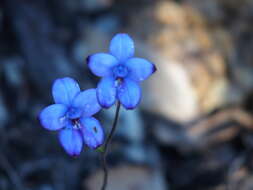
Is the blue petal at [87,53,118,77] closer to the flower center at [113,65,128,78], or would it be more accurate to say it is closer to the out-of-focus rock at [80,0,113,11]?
the flower center at [113,65,128,78]

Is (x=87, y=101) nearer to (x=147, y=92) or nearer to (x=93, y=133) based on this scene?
(x=93, y=133)

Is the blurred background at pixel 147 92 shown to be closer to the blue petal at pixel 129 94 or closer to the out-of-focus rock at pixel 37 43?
the out-of-focus rock at pixel 37 43

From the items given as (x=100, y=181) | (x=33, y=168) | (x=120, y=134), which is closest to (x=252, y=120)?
(x=120, y=134)

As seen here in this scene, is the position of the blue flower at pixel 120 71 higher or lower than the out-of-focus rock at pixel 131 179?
higher

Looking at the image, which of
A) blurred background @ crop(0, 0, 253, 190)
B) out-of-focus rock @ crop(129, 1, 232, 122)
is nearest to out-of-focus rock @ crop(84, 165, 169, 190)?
blurred background @ crop(0, 0, 253, 190)

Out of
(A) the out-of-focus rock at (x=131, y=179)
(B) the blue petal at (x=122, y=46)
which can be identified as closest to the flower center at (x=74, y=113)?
(B) the blue petal at (x=122, y=46)

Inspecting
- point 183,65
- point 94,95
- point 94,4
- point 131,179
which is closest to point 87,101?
point 94,95

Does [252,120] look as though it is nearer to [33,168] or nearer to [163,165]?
[163,165]

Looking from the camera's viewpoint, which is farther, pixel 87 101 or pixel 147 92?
pixel 147 92
